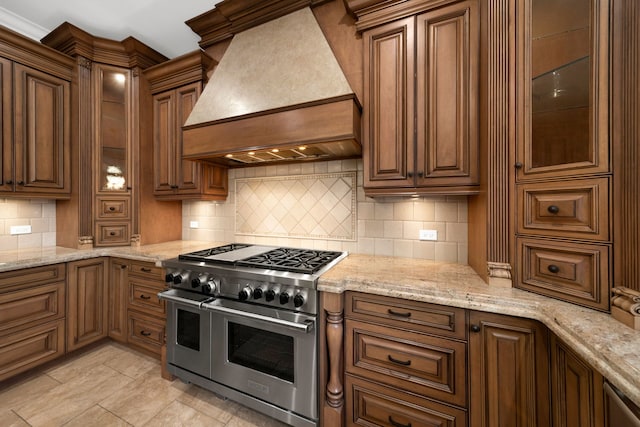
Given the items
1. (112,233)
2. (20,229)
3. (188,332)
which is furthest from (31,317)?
(188,332)

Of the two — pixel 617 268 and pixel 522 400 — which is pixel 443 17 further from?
pixel 522 400

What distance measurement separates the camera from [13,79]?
2064 mm

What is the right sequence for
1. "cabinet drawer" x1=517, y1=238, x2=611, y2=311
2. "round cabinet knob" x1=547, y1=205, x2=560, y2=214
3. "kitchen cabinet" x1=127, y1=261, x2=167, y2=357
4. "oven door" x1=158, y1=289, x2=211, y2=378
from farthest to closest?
"kitchen cabinet" x1=127, y1=261, x2=167, y2=357
"oven door" x1=158, y1=289, x2=211, y2=378
"round cabinet knob" x1=547, y1=205, x2=560, y2=214
"cabinet drawer" x1=517, y1=238, x2=611, y2=311

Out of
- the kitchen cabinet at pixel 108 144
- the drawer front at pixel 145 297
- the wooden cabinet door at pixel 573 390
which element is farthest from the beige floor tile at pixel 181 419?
the wooden cabinet door at pixel 573 390

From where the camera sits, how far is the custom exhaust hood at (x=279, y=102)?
5.32 feet

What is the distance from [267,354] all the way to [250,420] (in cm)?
50

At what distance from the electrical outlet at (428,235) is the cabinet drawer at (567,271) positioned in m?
0.64

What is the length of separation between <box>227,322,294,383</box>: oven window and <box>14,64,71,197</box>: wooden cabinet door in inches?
89.8

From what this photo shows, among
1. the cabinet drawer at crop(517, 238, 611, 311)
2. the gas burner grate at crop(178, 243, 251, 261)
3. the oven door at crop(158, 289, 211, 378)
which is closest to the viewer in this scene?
the cabinet drawer at crop(517, 238, 611, 311)

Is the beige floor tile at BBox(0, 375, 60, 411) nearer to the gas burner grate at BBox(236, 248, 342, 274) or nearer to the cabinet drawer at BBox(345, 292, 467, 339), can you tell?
the gas burner grate at BBox(236, 248, 342, 274)

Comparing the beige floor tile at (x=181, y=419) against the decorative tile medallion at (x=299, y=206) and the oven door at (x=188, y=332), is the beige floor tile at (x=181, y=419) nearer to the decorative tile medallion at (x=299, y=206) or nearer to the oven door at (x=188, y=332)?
the oven door at (x=188, y=332)

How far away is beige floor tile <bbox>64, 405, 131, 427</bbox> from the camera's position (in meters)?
1.57

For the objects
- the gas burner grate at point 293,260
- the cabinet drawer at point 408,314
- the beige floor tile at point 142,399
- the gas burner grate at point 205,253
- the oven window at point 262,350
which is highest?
the gas burner grate at point 205,253

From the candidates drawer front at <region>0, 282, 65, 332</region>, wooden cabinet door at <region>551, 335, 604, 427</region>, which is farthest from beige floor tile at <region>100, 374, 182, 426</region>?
wooden cabinet door at <region>551, 335, 604, 427</region>
